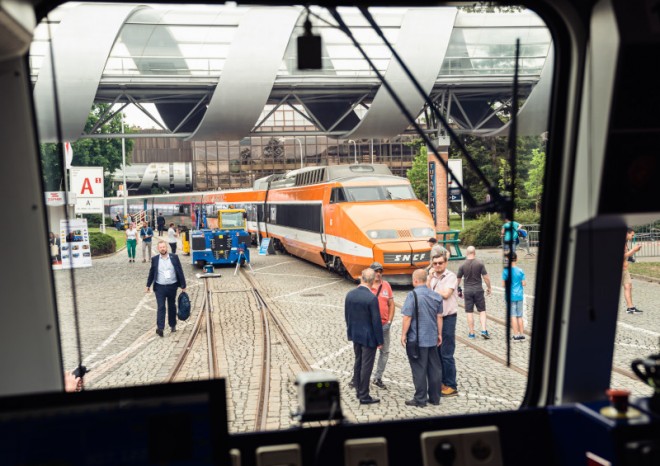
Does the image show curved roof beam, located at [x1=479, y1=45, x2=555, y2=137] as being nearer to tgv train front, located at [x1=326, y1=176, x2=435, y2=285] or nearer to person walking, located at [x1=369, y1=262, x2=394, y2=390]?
person walking, located at [x1=369, y1=262, x2=394, y2=390]

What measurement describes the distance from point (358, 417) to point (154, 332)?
222 inches

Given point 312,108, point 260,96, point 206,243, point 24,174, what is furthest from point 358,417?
point 206,243

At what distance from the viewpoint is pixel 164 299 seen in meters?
10.3

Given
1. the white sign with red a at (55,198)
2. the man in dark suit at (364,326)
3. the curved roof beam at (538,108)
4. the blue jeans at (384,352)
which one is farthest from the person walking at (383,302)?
the white sign with red a at (55,198)

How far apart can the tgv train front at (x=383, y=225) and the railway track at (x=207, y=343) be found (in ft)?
11.6

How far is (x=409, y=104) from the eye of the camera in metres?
3.42

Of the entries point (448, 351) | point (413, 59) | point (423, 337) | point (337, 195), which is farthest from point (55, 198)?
point (337, 195)

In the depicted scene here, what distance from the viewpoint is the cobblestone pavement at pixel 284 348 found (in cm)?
686

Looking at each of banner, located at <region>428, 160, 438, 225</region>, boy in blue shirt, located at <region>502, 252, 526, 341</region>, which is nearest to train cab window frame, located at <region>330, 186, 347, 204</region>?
banner, located at <region>428, 160, 438, 225</region>

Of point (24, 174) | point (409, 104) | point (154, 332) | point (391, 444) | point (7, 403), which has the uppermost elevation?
point (409, 104)

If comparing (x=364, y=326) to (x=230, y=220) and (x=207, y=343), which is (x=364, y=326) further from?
(x=230, y=220)

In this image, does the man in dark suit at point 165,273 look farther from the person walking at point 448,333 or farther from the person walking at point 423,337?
the person walking at point 423,337

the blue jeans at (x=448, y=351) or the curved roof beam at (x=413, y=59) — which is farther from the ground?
the curved roof beam at (x=413, y=59)

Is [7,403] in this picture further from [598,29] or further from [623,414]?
[598,29]
